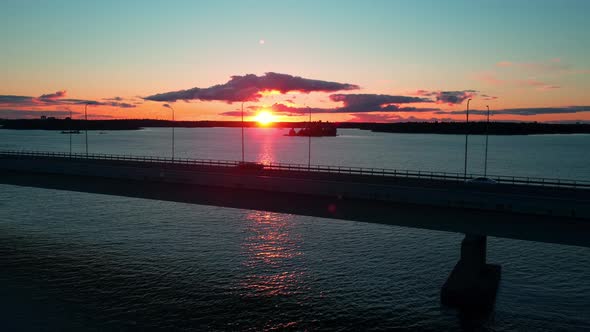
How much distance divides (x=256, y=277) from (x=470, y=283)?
56.8 ft

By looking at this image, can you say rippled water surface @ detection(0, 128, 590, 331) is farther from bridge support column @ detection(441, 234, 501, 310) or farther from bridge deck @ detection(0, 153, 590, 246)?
bridge deck @ detection(0, 153, 590, 246)

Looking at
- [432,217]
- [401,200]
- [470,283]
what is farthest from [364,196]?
[470,283]

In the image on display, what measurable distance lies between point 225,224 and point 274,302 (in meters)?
28.4

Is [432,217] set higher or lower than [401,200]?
lower

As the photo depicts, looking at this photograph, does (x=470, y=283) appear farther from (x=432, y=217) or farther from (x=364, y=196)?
(x=364, y=196)

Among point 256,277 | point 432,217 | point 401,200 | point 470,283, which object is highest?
point 401,200

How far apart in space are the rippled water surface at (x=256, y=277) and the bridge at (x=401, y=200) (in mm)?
4215

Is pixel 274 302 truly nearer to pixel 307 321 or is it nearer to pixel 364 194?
pixel 307 321

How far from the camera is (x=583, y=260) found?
46062mm

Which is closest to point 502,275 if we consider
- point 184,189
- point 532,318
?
point 532,318

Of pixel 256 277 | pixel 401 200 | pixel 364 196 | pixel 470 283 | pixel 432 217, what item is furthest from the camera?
pixel 256 277

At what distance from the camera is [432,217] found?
30406 mm

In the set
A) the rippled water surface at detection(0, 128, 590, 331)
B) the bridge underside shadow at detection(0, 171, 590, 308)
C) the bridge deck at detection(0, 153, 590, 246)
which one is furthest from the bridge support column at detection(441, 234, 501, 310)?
the bridge deck at detection(0, 153, 590, 246)

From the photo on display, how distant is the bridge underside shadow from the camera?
27.3 metres
